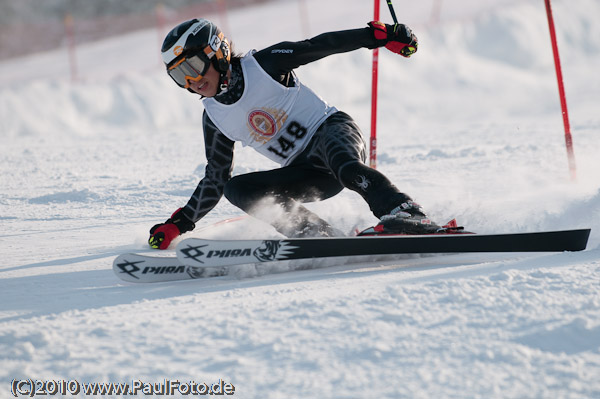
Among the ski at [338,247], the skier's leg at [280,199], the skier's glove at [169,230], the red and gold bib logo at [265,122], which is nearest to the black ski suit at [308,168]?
the skier's leg at [280,199]

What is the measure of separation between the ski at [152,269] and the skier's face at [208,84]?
861mm

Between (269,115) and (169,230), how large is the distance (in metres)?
0.82

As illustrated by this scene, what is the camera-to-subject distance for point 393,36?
10.9 ft

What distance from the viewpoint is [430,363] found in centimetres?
188

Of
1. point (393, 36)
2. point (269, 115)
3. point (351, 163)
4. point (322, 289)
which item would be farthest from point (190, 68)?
point (322, 289)

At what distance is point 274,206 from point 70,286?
98cm

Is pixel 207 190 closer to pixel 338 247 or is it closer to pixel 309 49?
pixel 309 49

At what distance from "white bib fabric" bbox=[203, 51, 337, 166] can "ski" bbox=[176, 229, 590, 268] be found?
0.81 meters

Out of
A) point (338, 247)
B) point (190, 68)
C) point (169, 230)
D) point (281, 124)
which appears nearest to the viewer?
point (338, 247)

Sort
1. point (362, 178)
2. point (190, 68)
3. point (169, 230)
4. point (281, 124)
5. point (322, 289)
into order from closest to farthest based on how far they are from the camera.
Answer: point (322, 289) < point (362, 178) < point (190, 68) < point (281, 124) < point (169, 230)

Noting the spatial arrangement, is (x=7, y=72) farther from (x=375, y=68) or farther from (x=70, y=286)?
(x=70, y=286)

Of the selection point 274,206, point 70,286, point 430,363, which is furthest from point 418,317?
point 70,286

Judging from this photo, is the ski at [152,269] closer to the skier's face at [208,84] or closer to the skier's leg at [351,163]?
the skier's leg at [351,163]

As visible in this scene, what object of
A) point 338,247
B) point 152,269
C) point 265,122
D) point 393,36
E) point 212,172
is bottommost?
point 152,269
